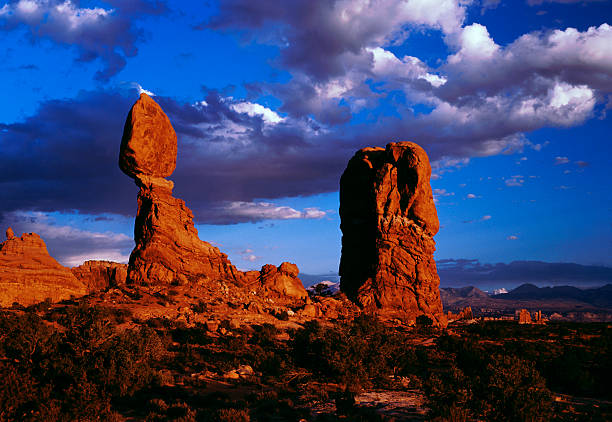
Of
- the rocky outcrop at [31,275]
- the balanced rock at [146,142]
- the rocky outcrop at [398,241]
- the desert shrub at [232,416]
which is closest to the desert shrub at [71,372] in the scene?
the desert shrub at [232,416]

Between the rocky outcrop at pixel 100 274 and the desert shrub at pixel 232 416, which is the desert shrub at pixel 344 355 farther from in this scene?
the rocky outcrop at pixel 100 274

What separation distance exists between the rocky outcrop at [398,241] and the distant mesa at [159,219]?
1566 centimetres

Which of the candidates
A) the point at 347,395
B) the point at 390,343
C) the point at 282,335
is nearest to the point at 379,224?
the point at 282,335

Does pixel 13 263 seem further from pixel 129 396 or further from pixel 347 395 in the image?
pixel 347 395

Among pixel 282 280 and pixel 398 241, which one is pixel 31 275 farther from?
pixel 398 241

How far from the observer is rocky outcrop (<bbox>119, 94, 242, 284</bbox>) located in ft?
125

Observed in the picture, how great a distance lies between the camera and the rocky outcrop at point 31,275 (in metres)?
31.4

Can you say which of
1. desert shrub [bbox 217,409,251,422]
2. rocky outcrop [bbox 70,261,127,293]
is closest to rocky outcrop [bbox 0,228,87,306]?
rocky outcrop [bbox 70,261,127,293]

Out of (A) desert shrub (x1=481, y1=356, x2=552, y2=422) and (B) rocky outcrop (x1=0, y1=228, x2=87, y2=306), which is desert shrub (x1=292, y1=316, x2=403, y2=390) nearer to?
(A) desert shrub (x1=481, y1=356, x2=552, y2=422)

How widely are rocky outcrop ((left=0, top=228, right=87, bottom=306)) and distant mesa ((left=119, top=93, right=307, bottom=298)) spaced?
5.16 m

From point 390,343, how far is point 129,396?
12.2 m

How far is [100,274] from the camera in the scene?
4006 cm

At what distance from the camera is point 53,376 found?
16.5 meters

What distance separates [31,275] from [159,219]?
1041 cm
